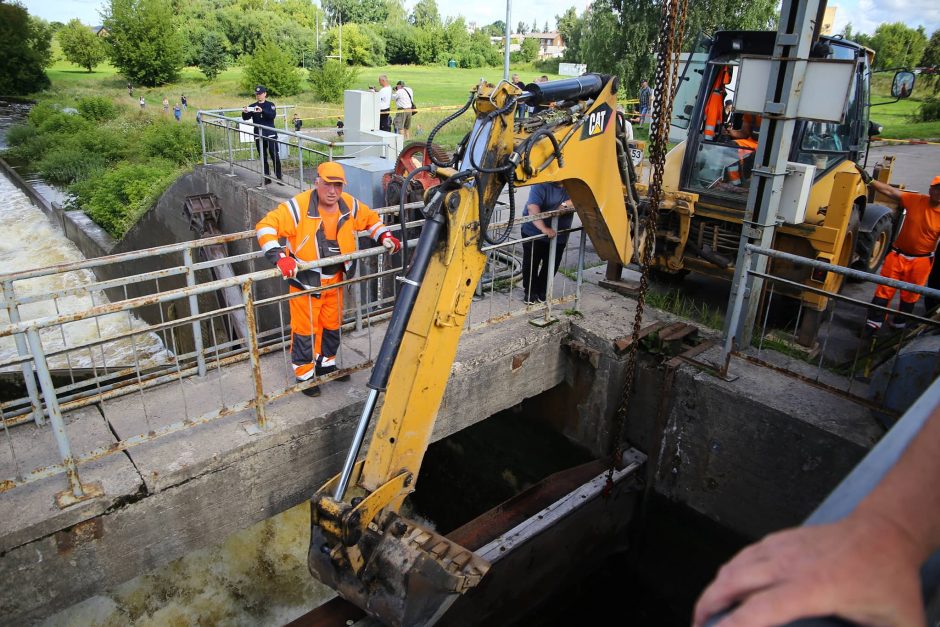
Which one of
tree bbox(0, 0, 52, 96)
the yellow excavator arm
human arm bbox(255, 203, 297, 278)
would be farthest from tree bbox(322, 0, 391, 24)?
the yellow excavator arm

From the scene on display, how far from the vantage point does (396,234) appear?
282 inches

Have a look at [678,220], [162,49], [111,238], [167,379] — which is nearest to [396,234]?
[167,379]

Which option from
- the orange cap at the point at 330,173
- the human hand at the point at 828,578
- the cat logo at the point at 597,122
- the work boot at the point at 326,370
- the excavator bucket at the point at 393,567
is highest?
the cat logo at the point at 597,122

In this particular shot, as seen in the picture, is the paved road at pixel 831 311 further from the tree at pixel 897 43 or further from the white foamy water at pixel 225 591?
the tree at pixel 897 43

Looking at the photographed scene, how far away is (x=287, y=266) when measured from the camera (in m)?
4.70

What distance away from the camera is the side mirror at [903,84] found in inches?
258

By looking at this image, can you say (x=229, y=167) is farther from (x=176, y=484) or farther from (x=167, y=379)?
(x=176, y=484)

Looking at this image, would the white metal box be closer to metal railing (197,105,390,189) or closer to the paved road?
the paved road

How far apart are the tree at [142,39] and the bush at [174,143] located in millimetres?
28640

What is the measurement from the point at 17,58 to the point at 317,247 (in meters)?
55.9

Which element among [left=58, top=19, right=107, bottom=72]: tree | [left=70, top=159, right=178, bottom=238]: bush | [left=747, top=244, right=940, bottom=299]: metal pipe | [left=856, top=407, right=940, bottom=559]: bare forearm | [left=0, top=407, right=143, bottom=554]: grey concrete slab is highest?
[left=58, top=19, right=107, bottom=72]: tree

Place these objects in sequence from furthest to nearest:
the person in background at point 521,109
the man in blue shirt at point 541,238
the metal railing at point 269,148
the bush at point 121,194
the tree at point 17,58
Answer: the tree at point 17,58 → the bush at point 121,194 → the metal railing at point 269,148 → the man in blue shirt at point 541,238 → the person in background at point 521,109

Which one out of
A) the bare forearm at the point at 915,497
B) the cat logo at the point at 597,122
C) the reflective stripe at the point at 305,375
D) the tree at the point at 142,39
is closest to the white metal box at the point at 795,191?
the cat logo at the point at 597,122

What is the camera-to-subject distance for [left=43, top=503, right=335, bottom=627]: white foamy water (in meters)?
5.98
